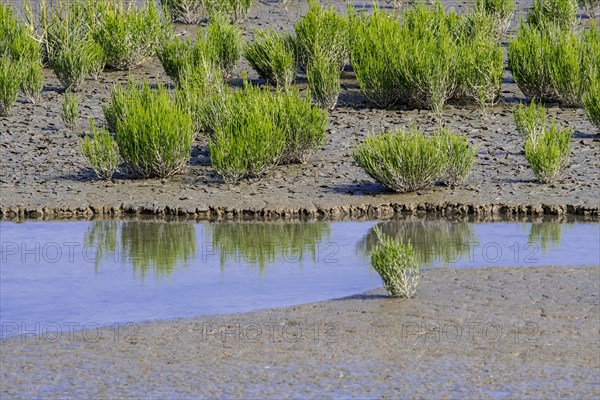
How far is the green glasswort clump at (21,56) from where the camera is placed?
1884cm

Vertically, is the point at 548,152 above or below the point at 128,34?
below

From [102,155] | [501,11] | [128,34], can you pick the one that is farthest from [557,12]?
[102,155]

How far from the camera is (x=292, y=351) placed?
8609mm

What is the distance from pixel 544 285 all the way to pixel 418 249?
6.39ft

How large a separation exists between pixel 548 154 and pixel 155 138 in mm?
4490

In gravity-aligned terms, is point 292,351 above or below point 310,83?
below

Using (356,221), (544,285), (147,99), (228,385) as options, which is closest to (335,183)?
(356,221)

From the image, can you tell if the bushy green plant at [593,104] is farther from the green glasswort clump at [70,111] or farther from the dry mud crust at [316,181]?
the green glasswort clump at [70,111]

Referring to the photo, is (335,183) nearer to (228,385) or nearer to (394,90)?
(394,90)

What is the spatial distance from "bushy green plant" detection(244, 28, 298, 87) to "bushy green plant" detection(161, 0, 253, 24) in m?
3.27

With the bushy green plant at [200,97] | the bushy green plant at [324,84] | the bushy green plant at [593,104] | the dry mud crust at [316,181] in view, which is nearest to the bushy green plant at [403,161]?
the dry mud crust at [316,181]

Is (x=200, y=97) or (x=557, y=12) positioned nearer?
(x=200, y=97)

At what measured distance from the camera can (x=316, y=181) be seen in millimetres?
15367

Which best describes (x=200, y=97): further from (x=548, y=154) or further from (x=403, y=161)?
(x=548, y=154)
